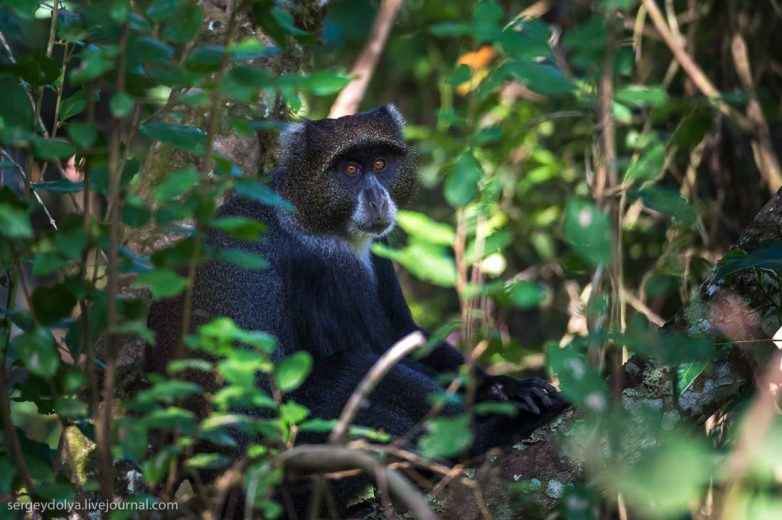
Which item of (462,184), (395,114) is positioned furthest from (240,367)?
(395,114)

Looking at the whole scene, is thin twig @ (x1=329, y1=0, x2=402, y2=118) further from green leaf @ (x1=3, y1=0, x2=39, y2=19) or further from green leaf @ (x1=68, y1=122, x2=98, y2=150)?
green leaf @ (x1=68, y1=122, x2=98, y2=150)

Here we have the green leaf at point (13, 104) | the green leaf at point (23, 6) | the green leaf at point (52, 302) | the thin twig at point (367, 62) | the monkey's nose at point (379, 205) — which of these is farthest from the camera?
the thin twig at point (367, 62)

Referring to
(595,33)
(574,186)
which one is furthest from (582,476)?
(574,186)

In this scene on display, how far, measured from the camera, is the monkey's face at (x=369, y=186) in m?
5.40

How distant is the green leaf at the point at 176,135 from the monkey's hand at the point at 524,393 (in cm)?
225

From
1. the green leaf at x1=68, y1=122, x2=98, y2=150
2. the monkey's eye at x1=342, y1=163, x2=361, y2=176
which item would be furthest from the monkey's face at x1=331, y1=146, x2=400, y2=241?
the green leaf at x1=68, y1=122, x2=98, y2=150

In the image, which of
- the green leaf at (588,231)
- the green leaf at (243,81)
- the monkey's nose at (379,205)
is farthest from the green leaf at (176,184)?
the monkey's nose at (379,205)

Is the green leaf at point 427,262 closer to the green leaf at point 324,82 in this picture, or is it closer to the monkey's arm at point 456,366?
the green leaf at point 324,82

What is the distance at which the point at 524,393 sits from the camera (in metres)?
4.78

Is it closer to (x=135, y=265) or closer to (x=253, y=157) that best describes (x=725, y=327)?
(x=135, y=265)

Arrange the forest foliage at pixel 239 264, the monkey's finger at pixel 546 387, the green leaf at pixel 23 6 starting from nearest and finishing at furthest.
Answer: the forest foliage at pixel 239 264
the green leaf at pixel 23 6
the monkey's finger at pixel 546 387

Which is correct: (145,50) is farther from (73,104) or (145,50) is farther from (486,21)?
(73,104)

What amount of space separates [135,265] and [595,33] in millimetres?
1455

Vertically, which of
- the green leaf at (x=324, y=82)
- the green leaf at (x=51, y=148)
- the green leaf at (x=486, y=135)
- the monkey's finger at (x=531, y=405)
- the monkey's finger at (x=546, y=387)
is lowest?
the monkey's finger at (x=531, y=405)
